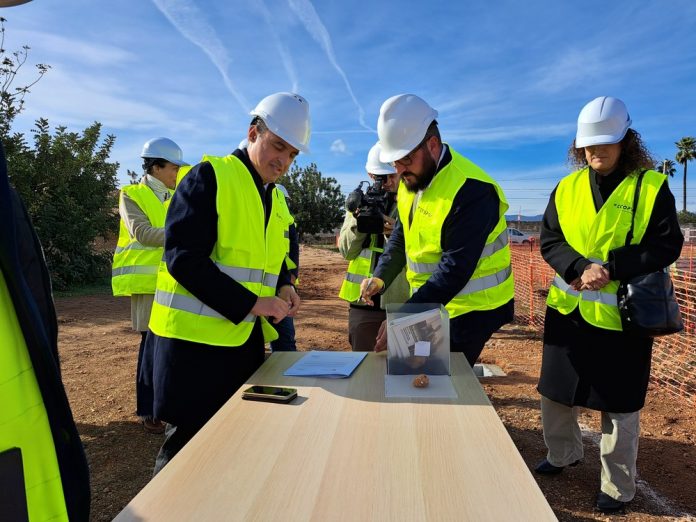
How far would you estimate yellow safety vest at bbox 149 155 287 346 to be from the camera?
209cm

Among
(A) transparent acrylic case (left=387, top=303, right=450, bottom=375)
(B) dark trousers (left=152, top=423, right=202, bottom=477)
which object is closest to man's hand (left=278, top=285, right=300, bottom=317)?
(A) transparent acrylic case (left=387, top=303, right=450, bottom=375)

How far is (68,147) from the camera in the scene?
39.4 feet

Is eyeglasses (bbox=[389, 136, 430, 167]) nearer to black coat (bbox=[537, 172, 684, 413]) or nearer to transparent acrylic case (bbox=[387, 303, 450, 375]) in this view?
transparent acrylic case (bbox=[387, 303, 450, 375])

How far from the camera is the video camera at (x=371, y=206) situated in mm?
3871

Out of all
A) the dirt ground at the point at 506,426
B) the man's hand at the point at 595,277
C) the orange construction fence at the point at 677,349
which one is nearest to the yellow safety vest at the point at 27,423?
the dirt ground at the point at 506,426

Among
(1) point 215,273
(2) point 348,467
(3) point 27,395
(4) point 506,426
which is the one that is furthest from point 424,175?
(4) point 506,426

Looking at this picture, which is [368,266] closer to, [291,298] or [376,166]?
[376,166]

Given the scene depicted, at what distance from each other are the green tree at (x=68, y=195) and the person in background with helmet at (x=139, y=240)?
8.62 metres

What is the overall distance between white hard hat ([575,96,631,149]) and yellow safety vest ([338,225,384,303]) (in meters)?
1.71

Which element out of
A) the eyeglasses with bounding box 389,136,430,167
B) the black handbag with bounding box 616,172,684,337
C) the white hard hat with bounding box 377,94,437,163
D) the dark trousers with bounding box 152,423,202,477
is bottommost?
the dark trousers with bounding box 152,423,202,477

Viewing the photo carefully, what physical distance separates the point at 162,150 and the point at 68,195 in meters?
9.43

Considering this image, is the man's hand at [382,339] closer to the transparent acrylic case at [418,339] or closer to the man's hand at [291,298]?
the transparent acrylic case at [418,339]

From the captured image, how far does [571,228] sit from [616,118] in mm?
637

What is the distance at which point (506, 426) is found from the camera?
13.4ft
